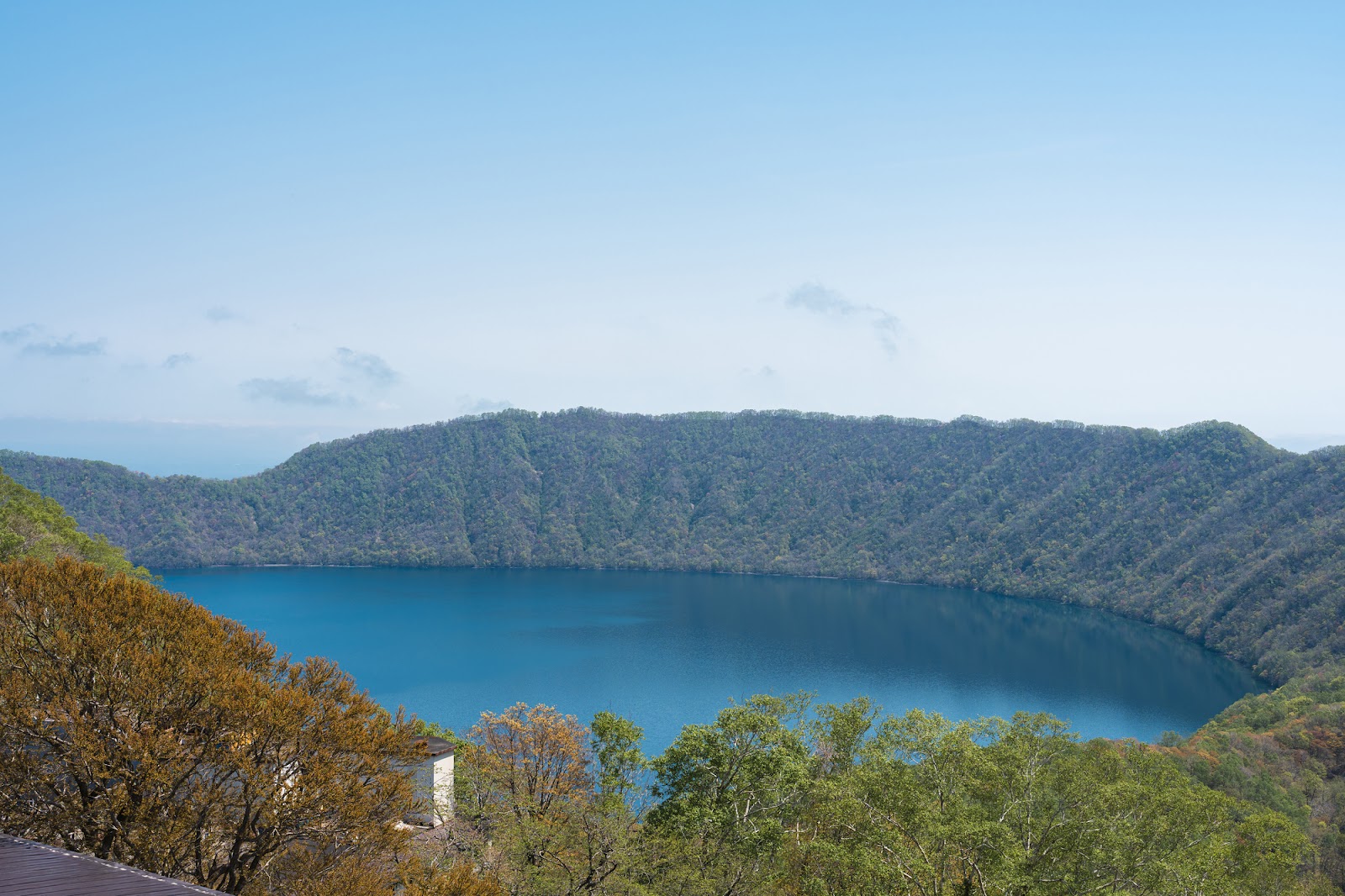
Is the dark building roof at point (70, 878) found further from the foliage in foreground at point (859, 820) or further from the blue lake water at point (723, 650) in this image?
the blue lake water at point (723, 650)

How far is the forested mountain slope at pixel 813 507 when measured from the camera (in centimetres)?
8775

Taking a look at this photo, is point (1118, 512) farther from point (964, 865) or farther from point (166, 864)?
point (166, 864)

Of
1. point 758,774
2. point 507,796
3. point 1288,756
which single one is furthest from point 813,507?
point 758,774

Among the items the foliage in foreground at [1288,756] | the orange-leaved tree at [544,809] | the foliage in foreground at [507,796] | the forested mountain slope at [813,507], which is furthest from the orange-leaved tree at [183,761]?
the forested mountain slope at [813,507]

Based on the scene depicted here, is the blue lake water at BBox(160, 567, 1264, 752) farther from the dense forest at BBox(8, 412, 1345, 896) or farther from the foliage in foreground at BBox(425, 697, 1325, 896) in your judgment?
the foliage in foreground at BBox(425, 697, 1325, 896)

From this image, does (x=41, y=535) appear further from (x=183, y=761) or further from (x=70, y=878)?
(x=70, y=878)

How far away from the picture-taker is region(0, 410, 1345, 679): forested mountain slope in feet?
288

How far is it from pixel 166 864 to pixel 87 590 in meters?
5.52

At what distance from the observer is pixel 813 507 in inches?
5733

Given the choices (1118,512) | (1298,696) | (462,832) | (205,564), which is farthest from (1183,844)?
(205,564)

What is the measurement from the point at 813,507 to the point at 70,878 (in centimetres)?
14120

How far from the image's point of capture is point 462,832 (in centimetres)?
1908

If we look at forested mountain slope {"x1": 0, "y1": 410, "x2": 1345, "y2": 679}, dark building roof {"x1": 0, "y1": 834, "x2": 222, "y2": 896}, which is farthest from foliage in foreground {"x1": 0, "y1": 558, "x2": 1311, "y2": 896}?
forested mountain slope {"x1": 0, "y1": 410, "x2": 1345, "y2": 679}

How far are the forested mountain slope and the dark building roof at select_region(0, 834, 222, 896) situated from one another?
7733cm
